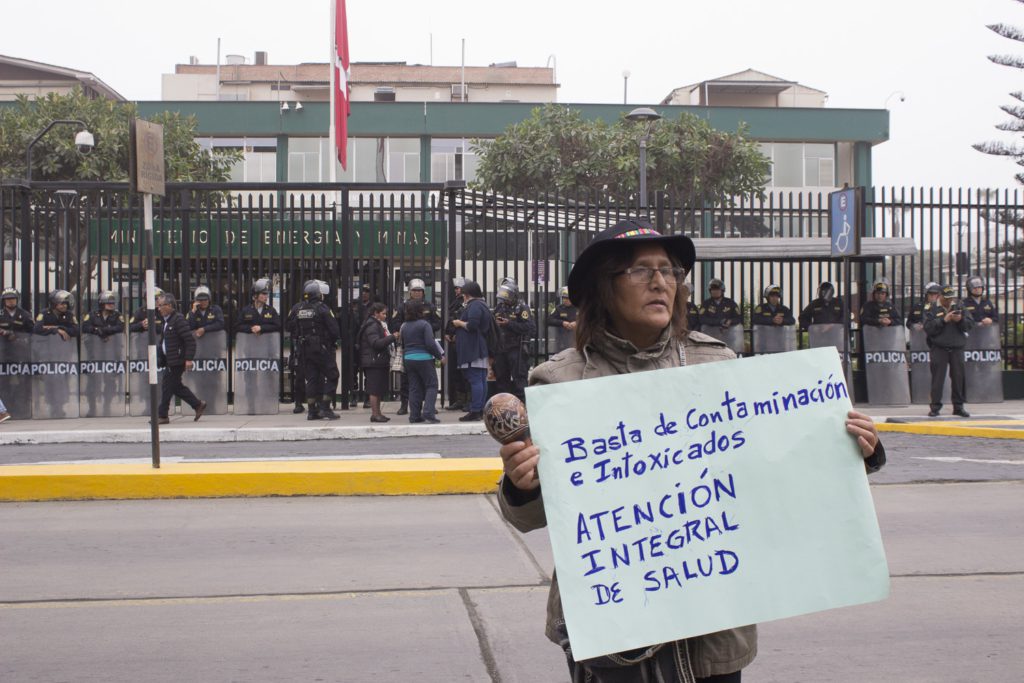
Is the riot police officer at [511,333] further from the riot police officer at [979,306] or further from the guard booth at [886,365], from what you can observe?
the riot police officer at [979,306]

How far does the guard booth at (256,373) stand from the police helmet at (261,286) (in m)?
0.65

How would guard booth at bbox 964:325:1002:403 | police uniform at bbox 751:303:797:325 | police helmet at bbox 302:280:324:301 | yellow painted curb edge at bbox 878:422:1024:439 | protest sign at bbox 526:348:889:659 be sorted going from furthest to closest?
guard booth at bbox 964:325:1002:403, police uniform at bbox 751:303:797:325, police helmet at bbox 302:280:324:301, yellow painted curb edge at bbox 878:422:1024:439, protest sign at bbox 526:348:889:659

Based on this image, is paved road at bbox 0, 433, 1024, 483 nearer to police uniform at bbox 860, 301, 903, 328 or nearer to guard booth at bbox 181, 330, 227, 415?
guard booth at bbox 181, 330, 227, 415

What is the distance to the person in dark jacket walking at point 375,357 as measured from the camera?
48.7 feet

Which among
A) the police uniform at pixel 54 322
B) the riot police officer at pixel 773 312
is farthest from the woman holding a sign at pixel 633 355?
the police uniform at pixel 54 322

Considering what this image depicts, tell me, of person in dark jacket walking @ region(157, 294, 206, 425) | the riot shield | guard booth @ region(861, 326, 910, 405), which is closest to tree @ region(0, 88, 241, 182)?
the riot shield

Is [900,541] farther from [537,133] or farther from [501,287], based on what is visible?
[537,133]

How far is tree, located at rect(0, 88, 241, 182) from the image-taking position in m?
35.4

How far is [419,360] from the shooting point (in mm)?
14469

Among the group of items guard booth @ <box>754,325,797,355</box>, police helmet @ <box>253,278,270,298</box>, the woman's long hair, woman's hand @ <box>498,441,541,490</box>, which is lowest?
guard booth @ <box>754,325,797,355</box>

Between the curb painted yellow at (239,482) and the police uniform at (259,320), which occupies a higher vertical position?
the police uniform at (259,320)

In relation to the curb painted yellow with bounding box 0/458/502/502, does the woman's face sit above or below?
above

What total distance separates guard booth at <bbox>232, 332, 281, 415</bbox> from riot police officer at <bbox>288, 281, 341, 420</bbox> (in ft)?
3.26

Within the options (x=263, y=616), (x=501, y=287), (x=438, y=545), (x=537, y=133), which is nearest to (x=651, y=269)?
(x=263, y=616)
